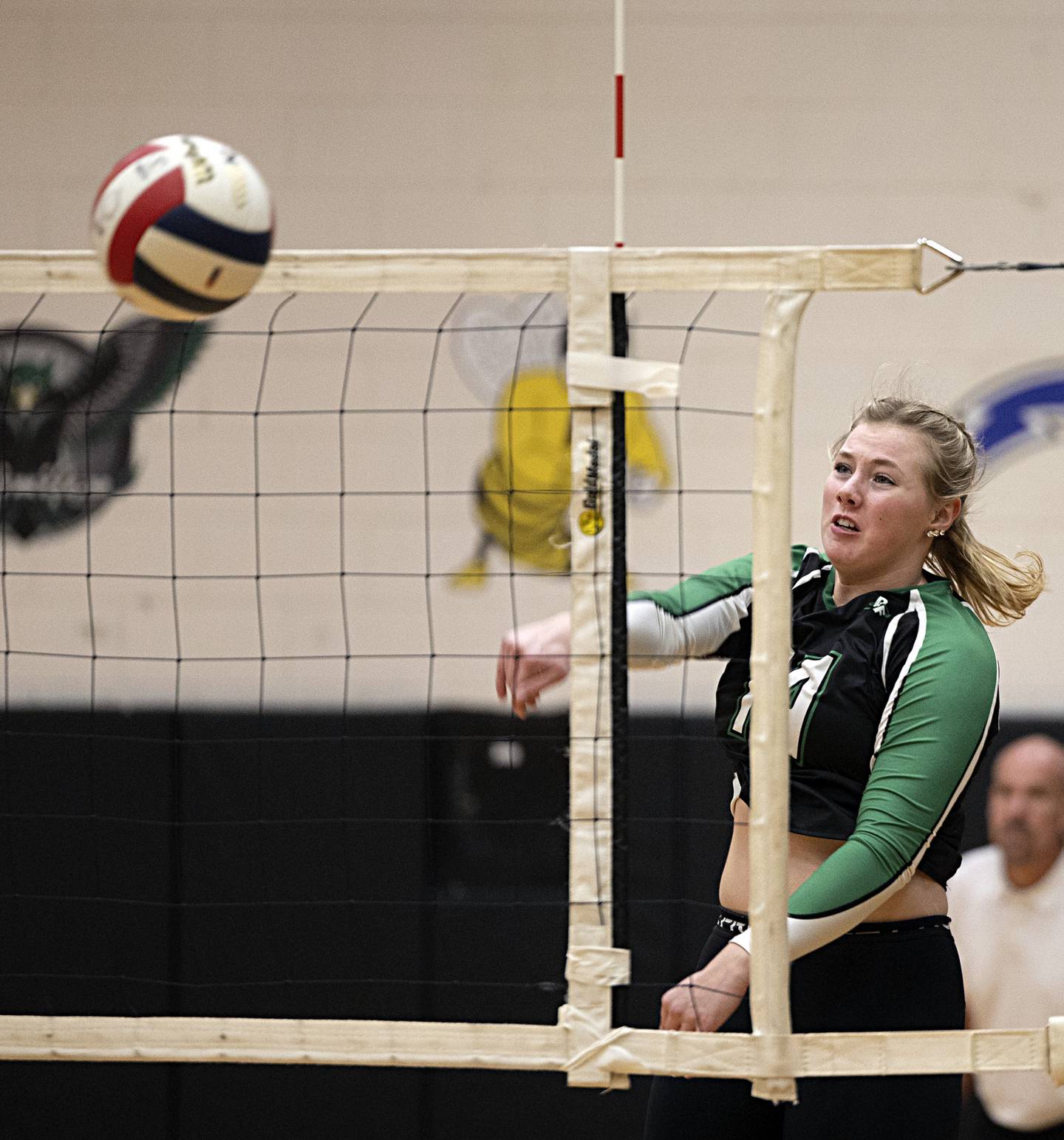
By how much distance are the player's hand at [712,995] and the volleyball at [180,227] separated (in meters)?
1.15

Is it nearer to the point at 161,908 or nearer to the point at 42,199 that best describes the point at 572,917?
the point at 161,908

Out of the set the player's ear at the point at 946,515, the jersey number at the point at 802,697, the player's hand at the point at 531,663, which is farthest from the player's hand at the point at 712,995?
the player's ear at the point at 946,515

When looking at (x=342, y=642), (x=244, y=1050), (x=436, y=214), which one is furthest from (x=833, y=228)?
(x=244, y=1050)

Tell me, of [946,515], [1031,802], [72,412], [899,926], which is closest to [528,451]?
[72,412]

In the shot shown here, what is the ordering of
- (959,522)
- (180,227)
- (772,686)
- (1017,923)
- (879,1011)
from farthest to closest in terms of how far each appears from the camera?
(1017,923) < (959,522) < (879,1011) < (772,686) < (180,227)

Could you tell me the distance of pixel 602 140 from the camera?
12.8 feet

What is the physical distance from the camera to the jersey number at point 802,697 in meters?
2.21

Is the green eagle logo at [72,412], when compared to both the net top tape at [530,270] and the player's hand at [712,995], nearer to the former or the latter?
the net top tape at [530,270]

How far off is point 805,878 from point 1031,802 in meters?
1.90

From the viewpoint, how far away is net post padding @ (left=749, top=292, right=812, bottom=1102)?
2.07 metres

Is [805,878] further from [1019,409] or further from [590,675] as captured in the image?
[1019,409]

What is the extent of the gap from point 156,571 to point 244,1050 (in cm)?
195

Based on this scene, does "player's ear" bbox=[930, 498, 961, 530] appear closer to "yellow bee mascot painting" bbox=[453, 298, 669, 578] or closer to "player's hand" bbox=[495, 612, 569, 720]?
"player's hand" bbox=[495, 612, 569, 720]

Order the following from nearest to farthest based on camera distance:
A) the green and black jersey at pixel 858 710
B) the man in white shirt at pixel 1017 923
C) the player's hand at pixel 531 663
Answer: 1. the green and black jersey at pixel 858 710
2. the player's hand at pixel 531 663
3. the man in white shirt at pixel 1017 923
